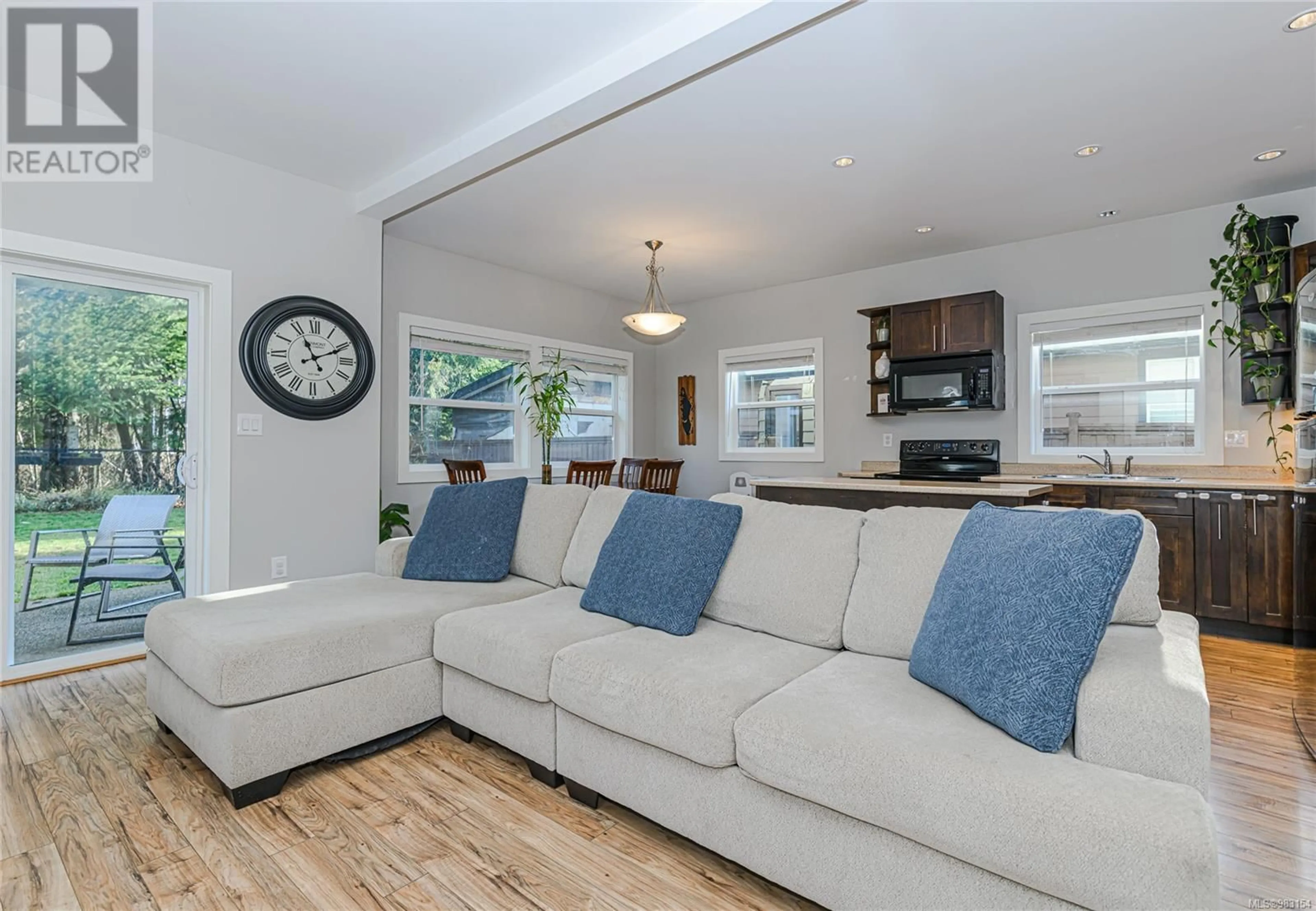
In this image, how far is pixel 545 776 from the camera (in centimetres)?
207

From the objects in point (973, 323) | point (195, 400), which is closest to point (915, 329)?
point (973, 323)

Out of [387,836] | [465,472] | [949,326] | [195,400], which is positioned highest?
[949,326]

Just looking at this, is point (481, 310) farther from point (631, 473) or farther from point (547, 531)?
point (547, 531)

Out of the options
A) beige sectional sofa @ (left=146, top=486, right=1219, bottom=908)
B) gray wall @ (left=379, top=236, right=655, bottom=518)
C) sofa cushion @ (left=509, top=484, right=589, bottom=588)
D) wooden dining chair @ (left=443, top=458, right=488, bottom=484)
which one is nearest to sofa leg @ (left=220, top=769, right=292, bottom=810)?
beige sectional sofa @ (left=146, top=486, right=1219, bottom=908)

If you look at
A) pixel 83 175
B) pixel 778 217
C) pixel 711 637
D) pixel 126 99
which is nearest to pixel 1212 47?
pixel 778 217

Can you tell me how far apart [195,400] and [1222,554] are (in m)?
5.85

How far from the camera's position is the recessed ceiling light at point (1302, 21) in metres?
2.36

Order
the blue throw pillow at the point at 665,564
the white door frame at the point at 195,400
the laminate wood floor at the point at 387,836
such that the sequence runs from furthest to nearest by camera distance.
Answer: the white door frame at the point at 195,400 < the blue throw pillow at the point at 665,564 < the laminate wood floor at the point at 387,836

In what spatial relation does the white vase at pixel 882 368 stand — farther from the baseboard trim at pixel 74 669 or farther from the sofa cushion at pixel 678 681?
the baseboard trim at pixel 74 669

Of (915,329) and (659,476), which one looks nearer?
(659,476)

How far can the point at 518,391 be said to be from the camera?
571cm

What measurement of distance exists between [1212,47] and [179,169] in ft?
15.6

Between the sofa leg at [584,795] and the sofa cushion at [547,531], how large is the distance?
3.15 ft

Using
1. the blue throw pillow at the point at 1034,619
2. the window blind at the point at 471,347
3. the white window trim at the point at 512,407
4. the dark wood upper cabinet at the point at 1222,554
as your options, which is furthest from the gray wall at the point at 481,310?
the dark wood upper cabinet at the point at 1222,554
